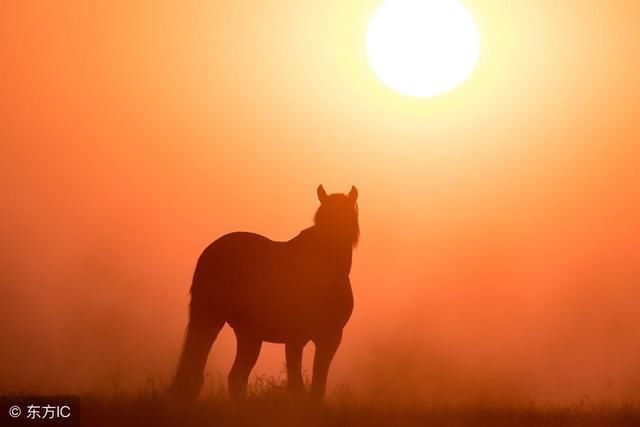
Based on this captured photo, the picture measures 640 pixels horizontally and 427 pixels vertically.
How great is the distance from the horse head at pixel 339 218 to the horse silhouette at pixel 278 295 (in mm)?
10

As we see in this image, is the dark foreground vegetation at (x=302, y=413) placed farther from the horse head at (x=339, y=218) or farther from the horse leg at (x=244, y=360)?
the horse head at (x=339, y=218)

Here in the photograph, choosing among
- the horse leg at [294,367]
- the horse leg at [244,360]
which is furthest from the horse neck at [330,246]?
the horse leg at [244,360]

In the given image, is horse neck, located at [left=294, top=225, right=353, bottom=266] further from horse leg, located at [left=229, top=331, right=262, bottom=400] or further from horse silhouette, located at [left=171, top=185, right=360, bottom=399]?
horse leg, located at [left=229, top=331, right=262, bottom=400]

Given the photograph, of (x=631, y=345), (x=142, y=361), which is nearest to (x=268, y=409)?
(x=142, y=361)

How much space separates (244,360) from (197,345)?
663 mm

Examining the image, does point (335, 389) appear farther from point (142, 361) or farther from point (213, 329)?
point (142, 361)

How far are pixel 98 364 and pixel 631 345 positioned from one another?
24.9 ft

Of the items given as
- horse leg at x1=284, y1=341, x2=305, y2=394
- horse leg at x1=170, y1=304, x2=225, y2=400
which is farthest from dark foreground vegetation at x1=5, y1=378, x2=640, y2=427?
horse leg at x1=170, y1=304, x2=225, y2=400

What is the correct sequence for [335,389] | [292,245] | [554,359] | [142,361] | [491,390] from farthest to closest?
[554,359], [142,361], [491,390], [292,245], [335,389]

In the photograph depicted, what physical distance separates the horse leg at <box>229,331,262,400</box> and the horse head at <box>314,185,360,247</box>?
1406 millimetres

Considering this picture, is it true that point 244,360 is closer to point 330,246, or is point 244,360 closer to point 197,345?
point 197,345

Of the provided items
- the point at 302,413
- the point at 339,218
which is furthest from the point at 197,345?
the point at 302,413

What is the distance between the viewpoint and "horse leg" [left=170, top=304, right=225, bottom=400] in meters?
13.3

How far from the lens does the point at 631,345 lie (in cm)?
1828
